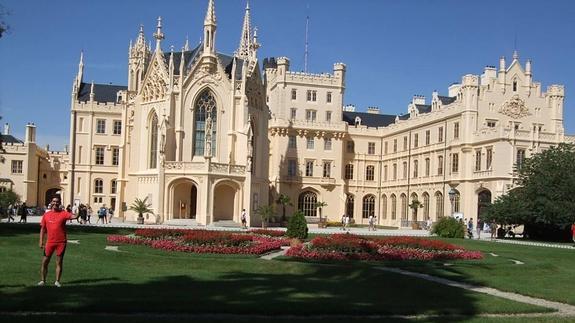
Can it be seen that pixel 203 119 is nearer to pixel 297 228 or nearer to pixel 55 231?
pixel 297 228

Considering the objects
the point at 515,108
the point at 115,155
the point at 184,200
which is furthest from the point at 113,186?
the point at 515,108

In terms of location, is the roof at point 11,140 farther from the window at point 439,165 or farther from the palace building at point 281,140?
the window at point 439,165

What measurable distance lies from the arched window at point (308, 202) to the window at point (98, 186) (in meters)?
23.5

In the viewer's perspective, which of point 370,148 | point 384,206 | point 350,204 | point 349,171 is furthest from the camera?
point 370,148

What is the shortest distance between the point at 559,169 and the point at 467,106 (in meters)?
21.9

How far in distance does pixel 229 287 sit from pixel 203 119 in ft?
147

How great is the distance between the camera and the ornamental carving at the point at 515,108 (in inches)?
2694

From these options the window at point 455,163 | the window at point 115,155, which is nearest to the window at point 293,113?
the window at point 455,163

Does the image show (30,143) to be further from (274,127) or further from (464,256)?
(464,256)

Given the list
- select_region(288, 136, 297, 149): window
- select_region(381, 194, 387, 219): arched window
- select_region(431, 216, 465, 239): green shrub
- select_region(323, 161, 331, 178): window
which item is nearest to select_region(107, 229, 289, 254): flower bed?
Result: select_region(431, 216, 465, 239): green shrub

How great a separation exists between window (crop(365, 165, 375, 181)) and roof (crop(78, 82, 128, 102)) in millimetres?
32822

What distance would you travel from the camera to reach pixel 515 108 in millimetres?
68750

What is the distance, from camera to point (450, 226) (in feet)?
148

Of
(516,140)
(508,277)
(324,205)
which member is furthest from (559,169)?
(324,205)
